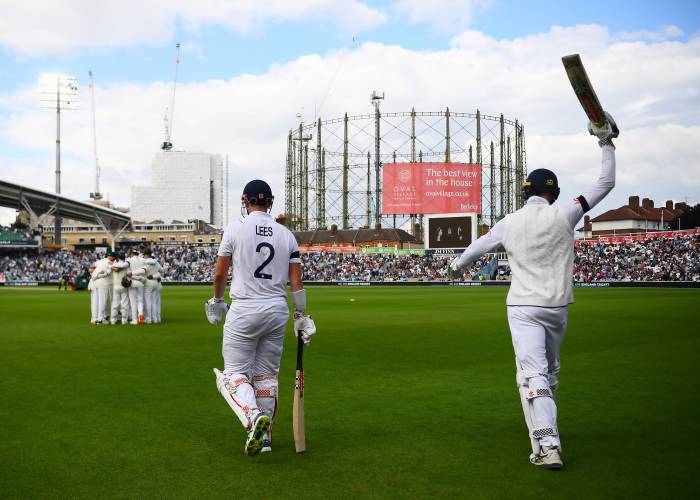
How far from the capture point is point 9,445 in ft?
19.1

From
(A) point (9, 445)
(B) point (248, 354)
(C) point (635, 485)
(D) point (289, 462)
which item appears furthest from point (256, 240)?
(C) point (635, 485)

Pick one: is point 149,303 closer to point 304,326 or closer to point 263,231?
point 304,326

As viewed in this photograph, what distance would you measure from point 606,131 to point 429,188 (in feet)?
216

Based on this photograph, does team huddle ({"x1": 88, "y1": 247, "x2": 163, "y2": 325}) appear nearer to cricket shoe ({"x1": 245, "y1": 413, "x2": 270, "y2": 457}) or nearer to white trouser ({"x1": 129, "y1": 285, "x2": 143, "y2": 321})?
white trouser ({"x1": 129, "y1": 285, "x2": 143, "y2": 321})

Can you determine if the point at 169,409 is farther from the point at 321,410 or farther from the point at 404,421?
the point at 404,421

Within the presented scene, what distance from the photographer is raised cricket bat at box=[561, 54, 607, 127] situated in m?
4.92

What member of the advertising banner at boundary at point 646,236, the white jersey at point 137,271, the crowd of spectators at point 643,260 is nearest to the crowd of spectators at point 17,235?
the crowd of spectators at point 643,260

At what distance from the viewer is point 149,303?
19.3 meters

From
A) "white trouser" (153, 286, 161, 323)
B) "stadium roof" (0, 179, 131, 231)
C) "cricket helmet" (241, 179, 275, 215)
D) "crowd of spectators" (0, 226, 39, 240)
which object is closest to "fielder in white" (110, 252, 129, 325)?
"white trouser" (153, 286, 161, 323)

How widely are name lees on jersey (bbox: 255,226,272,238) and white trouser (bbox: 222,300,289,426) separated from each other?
59 cm

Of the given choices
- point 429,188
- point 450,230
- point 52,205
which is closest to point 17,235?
point 52,205

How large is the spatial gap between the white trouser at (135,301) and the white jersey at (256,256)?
13719 millimetres

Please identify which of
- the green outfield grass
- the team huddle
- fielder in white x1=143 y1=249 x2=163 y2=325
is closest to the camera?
the green outfield grass

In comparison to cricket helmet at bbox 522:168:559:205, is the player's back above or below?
below
